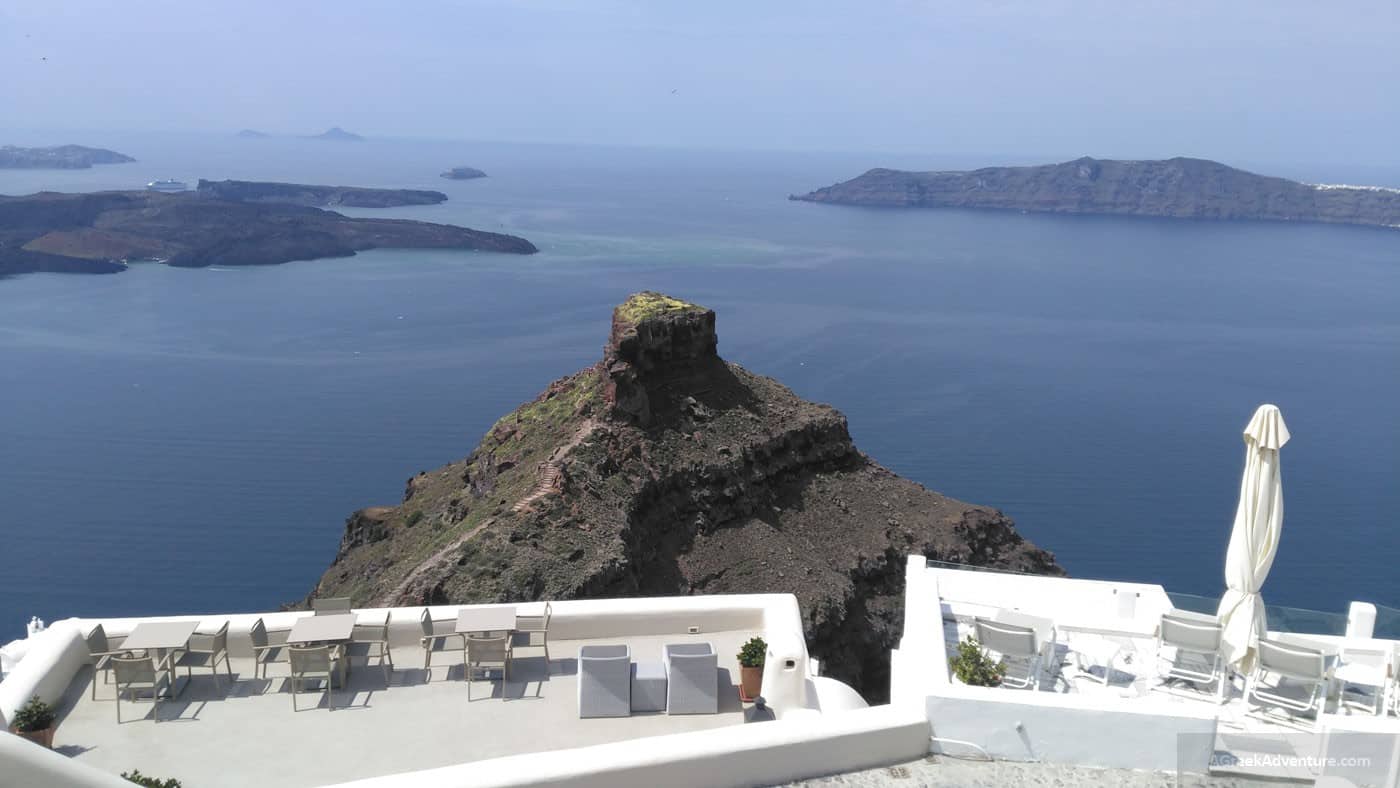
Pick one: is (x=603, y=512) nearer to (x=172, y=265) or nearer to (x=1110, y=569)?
(x=1110, y=569)

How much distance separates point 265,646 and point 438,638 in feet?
5.69

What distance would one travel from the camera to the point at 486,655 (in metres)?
10.3

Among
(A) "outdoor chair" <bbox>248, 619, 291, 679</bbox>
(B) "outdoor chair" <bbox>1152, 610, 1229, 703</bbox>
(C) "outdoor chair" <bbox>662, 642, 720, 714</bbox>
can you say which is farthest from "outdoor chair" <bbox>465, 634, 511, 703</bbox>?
(B) "outdoor chair" <bbox>1152, 610, 1229, 703</bbox>

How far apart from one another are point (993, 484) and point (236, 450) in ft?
175

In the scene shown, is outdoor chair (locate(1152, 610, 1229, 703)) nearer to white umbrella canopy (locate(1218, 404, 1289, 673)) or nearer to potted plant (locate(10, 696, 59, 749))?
white umbrella canopy (locate(1218, 404, 1289, 673))

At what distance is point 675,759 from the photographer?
24.7 ft

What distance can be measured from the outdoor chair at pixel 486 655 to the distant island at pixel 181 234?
154 metres

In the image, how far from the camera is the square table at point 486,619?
10469 mm

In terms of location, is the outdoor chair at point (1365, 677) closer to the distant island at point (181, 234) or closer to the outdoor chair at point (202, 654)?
the outdoor chair at point (202, 654)

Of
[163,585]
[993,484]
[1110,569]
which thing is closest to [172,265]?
[163,585]

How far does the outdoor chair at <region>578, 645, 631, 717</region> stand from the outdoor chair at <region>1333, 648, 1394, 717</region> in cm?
640

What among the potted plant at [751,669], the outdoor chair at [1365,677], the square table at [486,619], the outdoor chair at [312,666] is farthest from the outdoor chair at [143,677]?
the outdoor chair at [1365,677]

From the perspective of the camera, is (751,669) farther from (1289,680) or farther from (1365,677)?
(1365,677)

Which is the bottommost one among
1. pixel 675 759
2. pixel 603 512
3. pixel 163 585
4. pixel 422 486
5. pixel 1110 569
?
pixel 163 585
